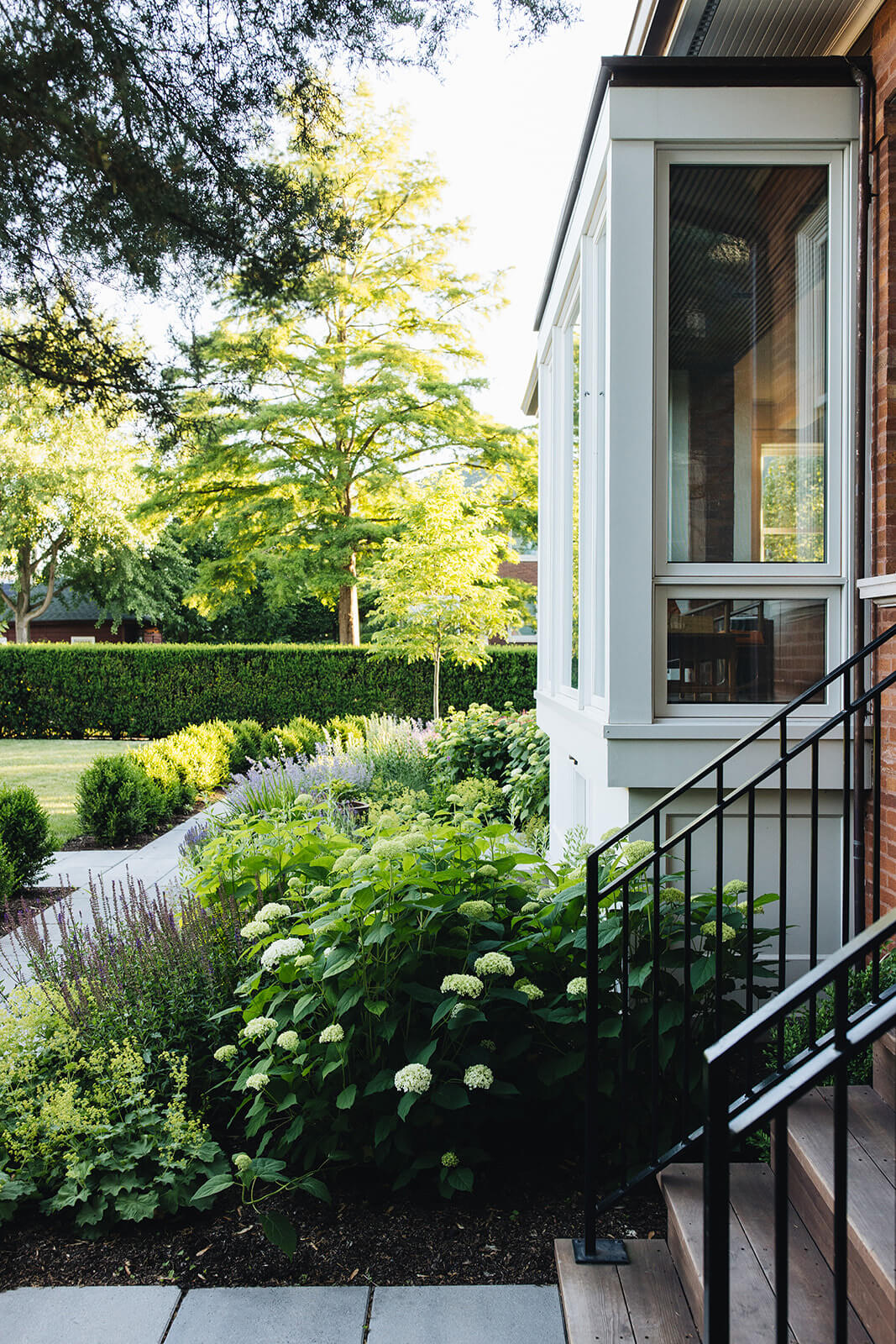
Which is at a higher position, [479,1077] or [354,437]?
[354,437]

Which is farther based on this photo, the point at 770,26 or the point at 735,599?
the point at 770,26

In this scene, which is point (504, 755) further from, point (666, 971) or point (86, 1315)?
point (86, 1315)

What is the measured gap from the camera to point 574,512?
5.41m

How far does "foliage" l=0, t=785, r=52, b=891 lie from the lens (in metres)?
6.29

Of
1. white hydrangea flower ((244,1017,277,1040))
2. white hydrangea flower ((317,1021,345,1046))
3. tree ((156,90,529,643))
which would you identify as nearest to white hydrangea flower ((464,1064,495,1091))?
white hydrangea flower ((317,1021,345,1046))

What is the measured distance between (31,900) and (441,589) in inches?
324

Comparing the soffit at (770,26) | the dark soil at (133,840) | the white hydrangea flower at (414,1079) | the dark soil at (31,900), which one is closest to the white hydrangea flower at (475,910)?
the white hydrangea flower at (414,1079)

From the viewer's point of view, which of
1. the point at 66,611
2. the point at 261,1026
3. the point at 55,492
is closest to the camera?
the point at 261,1026

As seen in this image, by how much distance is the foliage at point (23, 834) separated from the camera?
20.6ft

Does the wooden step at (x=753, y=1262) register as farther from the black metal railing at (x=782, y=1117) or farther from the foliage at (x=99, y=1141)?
the foliage at (x=99, y=1141)

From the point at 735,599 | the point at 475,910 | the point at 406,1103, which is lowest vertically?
the point at 406,1103

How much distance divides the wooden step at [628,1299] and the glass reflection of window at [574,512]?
10.3 ft

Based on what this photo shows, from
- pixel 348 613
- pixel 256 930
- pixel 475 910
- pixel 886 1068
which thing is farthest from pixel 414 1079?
pixel 348 613

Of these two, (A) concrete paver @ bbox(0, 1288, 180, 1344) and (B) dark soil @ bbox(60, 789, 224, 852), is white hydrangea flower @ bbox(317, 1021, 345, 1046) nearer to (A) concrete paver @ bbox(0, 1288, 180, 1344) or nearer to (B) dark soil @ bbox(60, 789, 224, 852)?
(A) concrete paver @ bbox(0, 1288, 180, 1344)
